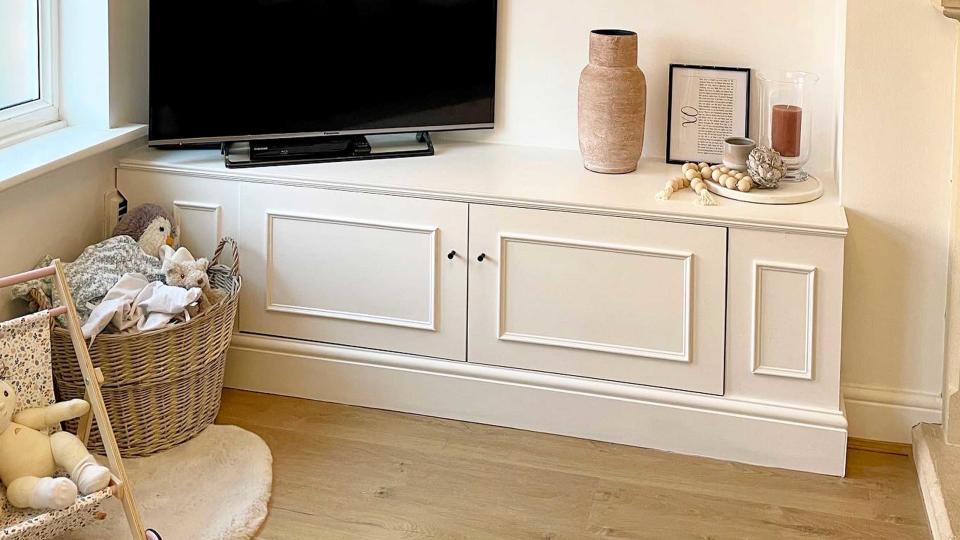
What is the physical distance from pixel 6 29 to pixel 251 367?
112 centimetres

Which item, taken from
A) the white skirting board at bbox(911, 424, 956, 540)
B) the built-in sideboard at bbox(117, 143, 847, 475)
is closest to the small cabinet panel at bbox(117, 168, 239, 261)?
the built-in sideboard at bbox(117, 143, 847, 475)

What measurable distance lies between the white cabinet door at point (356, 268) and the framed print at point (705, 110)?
70 cm

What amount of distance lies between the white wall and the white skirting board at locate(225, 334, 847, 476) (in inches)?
29.9

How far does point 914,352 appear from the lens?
283cm

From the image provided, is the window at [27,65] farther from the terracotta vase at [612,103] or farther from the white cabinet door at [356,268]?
the terracotta vase at [612,103]

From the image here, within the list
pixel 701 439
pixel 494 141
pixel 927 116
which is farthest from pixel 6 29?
pixel 927 116

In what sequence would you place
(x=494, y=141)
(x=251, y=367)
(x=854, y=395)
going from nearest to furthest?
(x=854, y=395)
(x=251, y=367)
(x=494, y=141)

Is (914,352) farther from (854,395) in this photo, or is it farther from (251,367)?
(251,367)

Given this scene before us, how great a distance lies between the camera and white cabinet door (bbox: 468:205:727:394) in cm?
276

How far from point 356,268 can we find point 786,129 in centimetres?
120

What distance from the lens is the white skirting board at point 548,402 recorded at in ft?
9.08

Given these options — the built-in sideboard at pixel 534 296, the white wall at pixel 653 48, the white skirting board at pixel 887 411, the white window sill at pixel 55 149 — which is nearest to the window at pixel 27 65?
the white window sill at pixel 55 149

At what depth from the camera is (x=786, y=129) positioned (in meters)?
2.87

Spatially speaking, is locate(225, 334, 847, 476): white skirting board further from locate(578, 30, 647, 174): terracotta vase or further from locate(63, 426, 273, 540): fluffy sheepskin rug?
locate(578, 30, 647, 174): terracotta vase
